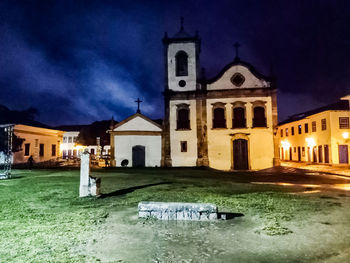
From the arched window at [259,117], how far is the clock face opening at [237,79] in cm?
279

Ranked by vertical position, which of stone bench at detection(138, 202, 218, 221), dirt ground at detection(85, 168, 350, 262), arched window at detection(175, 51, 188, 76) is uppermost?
arched window at detection(175, 51, 188, 76)

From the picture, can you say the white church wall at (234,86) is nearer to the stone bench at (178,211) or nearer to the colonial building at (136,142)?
the colonial building at (136,142)

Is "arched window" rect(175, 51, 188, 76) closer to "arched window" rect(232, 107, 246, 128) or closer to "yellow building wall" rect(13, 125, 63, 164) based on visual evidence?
"arched window" rect(232, 107, 246, 128)

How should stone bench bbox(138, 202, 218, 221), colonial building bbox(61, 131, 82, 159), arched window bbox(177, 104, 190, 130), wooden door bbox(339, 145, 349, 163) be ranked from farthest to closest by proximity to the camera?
1. colonial building bbox(61, 131, 82, 159)
2. arched window bbox(177, 104, 190, 130)
3. wooden door bbox(339, 145, 349, 163)
4. stone bench bbox(138, 202, 218, 221)

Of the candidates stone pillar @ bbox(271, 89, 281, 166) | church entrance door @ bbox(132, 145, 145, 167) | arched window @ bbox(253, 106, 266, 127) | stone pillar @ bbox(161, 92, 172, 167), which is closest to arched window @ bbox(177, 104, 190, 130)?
stone pillar @ bbox(161, 92, 172, 167)

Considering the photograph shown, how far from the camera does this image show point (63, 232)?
474 cm

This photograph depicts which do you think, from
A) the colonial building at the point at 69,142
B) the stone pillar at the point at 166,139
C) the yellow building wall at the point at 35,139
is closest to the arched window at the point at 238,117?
the stone pillar at the point at 166,139

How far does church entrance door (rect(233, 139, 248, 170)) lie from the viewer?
72.9ft

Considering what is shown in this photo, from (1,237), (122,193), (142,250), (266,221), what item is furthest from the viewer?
(122,193)

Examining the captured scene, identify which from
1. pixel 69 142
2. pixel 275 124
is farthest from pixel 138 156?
pixel 69 142

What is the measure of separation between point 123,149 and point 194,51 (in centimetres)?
1205

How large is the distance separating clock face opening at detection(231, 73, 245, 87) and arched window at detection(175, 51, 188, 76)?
476 cm

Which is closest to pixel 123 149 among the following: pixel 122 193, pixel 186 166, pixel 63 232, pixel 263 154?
pixel 186 166

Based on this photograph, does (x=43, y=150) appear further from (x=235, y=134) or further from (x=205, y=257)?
(x=205, y=257)
